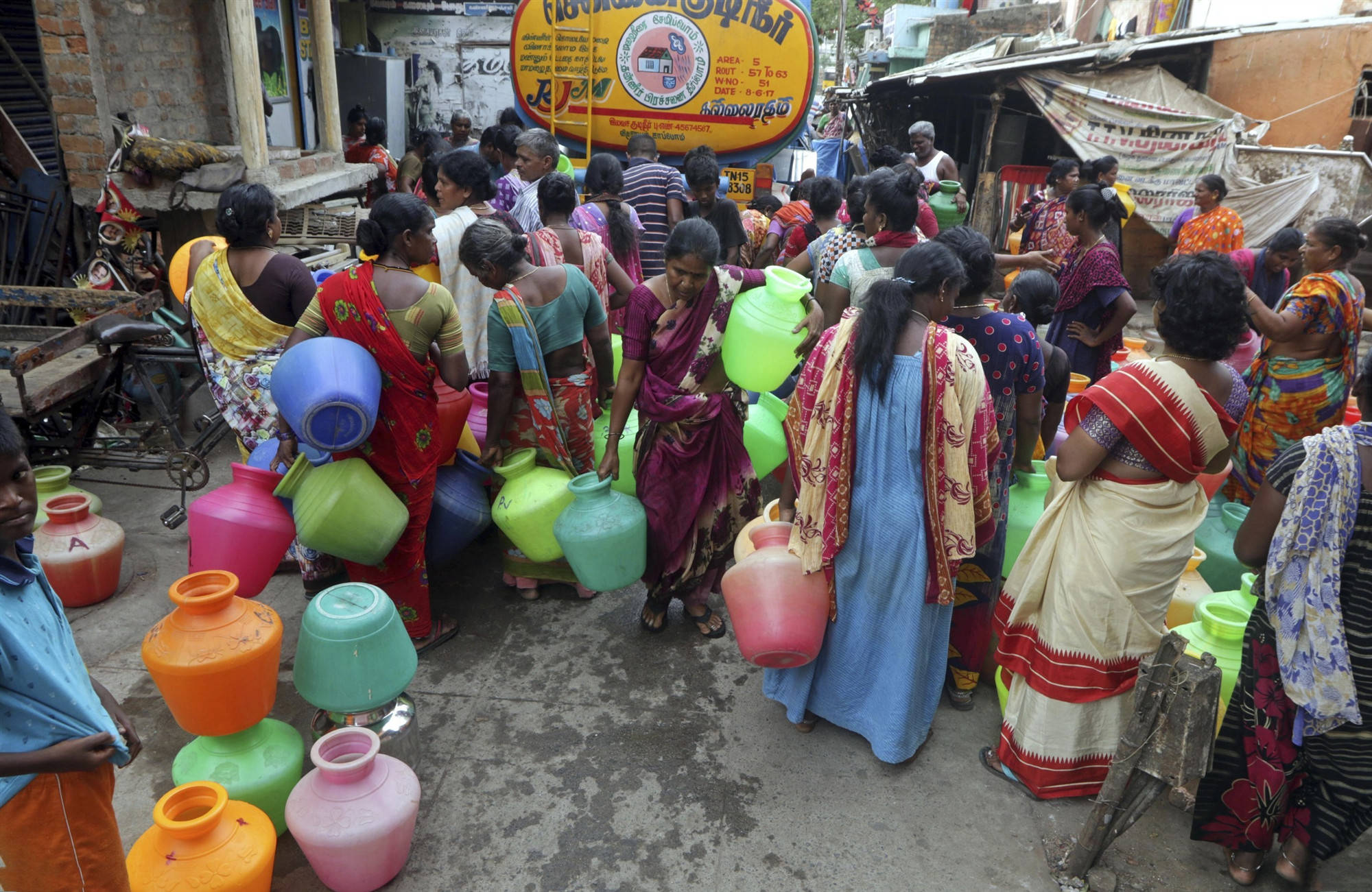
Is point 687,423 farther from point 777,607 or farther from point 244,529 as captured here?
point 244,529

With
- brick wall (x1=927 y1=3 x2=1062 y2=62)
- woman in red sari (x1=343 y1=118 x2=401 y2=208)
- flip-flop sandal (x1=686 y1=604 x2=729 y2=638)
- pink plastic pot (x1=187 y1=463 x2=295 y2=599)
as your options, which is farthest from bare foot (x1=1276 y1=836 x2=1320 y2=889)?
brick wall (x1=927 y1=3 x2=1062 y2=62)

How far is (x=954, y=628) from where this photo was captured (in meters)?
3.21

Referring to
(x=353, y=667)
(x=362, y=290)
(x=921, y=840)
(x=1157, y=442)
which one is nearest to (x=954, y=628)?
(x=921, y=840)

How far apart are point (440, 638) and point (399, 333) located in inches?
50.7

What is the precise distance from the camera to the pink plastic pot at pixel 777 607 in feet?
8.87

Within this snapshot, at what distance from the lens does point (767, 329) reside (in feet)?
10.6

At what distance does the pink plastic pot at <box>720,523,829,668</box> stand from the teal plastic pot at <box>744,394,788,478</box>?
1090mm

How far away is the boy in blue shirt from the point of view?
60.7 inches

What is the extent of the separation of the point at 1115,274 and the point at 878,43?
69.8 ft

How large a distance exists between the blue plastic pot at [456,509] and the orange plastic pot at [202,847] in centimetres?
157

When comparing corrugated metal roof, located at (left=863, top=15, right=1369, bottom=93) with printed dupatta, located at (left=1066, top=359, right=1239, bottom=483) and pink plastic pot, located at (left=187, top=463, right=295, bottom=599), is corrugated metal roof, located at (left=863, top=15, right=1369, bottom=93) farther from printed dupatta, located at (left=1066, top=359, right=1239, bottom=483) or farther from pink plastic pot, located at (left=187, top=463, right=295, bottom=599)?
pink plastic pot, located at (left=187, top=463, right=295, bottom=599)

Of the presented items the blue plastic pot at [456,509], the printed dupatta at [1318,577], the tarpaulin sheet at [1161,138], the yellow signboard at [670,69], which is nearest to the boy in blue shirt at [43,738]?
the blue plastic pot at [456,509]

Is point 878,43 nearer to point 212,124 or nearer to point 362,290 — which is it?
point 212,124

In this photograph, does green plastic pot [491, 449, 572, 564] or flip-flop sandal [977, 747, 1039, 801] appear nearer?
flip-flop sandal [977, 747, 1039, 801]
